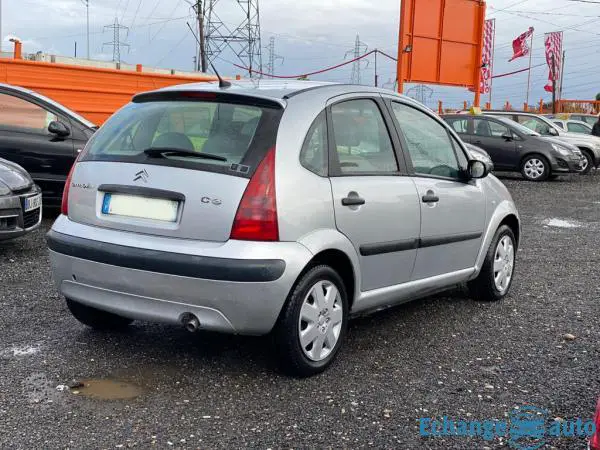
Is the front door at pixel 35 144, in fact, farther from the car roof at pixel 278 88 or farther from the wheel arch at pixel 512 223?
the wheel arch at pixel 512 223

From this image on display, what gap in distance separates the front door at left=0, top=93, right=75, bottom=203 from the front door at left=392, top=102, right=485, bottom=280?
4973 mm

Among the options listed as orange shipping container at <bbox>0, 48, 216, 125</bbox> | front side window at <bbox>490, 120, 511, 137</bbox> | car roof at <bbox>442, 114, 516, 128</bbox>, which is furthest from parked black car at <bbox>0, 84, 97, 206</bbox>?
front side window at <bbox>490, 120, 511, 137</bbox>

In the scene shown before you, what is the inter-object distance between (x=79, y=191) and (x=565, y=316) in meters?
3.54

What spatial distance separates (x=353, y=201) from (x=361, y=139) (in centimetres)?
50

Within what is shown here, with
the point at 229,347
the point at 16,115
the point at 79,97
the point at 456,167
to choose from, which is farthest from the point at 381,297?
the point at 79,97

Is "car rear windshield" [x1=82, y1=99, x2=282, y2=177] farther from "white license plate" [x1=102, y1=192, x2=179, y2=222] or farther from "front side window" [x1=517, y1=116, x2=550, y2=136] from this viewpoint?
"front side window" [x1=517, y1=116, x2=550, y2=136]

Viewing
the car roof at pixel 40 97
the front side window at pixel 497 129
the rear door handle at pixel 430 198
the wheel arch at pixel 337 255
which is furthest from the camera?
the front side window at pixel 497 129

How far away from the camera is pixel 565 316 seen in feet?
17.9

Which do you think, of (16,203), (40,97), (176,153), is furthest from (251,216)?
(40,97)

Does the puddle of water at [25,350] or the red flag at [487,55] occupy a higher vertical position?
the red flag at [487,55]

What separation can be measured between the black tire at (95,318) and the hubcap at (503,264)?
9.35 feet

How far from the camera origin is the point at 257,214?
3.64 m

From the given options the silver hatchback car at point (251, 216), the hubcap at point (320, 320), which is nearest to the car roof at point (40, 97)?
the silver hatchback car at point (251, 216)

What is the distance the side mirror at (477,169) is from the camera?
5.27 meters
